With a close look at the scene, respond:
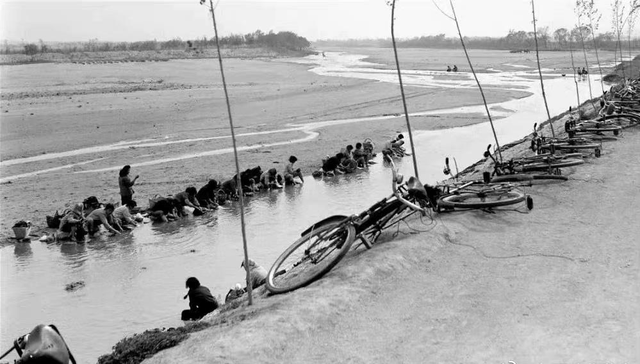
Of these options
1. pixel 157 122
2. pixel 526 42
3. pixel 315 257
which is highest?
pixel 526 42

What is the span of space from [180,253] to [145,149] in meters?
12.1

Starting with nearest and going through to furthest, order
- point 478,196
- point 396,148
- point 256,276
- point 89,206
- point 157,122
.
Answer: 1. point 256,276
2. point 478,196
3. point 89,206
4. point 396,148
5. point 157,122

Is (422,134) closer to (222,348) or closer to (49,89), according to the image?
(222,348)

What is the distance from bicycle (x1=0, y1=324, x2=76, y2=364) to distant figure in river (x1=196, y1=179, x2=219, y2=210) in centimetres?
1056

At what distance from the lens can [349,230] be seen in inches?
325

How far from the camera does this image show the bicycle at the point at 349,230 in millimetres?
8211

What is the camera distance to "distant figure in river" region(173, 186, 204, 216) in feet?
51.5

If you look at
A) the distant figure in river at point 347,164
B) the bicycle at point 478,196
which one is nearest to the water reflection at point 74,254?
the bicycle at point 478,196

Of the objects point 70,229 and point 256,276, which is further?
point 70,229

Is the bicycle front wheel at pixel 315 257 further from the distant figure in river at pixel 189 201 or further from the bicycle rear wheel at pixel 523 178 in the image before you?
the distant figure in river at pixel 189 201

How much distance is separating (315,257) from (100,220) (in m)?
7.62

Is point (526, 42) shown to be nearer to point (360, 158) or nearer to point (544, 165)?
point (360, 158)

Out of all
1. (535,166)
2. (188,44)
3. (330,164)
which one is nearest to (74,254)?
(330,164)

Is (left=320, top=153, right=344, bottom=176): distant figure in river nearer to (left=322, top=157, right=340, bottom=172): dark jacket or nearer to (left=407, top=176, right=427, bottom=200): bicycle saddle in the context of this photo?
(left=322, top=157, right=340, bottom=172): dark jacket
